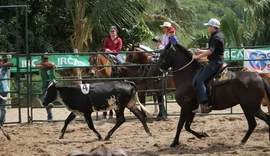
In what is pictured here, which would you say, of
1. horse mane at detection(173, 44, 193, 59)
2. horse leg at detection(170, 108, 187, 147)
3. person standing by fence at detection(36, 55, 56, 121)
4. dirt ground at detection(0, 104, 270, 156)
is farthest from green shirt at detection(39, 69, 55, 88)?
horse leg at detection(170, 108, 187, 147)

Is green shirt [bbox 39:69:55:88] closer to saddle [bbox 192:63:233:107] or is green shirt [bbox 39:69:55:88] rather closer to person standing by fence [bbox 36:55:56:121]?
person standing by fence [bbox 36:55:56:121]

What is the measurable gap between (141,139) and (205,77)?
6.01 ft

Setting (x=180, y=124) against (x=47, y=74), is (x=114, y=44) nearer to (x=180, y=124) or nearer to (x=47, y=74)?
(x=47, y=74)

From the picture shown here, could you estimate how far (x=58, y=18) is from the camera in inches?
830

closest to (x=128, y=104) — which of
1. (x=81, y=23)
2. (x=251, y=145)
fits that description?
(x=251, y=145)

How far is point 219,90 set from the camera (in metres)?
9.90

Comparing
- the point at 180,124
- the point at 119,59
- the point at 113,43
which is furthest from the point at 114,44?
the point at 180,124

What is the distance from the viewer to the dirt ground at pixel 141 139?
9594mm

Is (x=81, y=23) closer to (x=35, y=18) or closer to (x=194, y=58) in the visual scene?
(x=35, y=18)

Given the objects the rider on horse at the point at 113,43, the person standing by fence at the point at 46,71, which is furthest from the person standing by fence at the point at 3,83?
the rider on horse at the point at 113,43

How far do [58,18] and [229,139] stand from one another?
1179cm

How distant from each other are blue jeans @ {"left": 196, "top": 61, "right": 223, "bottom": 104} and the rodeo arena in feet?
0.37

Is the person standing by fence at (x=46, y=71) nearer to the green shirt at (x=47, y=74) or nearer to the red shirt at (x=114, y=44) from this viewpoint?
the green shirt at (x=47, y=74)

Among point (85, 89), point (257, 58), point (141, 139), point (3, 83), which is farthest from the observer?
point (257, 58)
